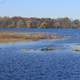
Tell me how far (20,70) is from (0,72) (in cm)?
190

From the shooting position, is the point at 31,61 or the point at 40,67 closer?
the point at 40,67

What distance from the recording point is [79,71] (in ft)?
90.3

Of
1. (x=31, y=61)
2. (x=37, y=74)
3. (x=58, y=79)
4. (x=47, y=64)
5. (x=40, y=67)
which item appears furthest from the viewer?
(x=31, y=61)

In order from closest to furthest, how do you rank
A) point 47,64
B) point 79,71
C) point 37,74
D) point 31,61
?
point 37,74, point 79,71, point 47,64, point 31,61

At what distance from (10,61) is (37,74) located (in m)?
8.06

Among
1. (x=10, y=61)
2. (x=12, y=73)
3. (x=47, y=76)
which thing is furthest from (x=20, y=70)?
(x=10, y=61)

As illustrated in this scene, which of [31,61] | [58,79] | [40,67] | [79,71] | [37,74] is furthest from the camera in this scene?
[31,61]

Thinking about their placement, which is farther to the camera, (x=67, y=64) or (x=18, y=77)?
(x=67, y=64)

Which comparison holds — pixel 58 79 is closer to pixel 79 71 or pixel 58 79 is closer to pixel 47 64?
pixel 79 71

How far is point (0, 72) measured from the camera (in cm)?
2642

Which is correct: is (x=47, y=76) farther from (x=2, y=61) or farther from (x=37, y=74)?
(x=2, y=61)

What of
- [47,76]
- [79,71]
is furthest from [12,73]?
[79,71]

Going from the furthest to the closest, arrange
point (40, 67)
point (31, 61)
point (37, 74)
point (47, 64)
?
1. point (31, 61)
2. point (47, 64)
3. point (40, 67)
4. point (37, 74)

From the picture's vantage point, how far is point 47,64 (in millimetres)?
31500
